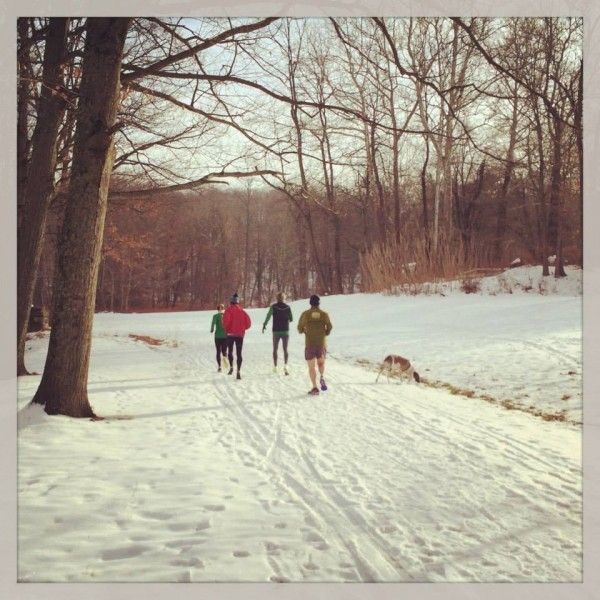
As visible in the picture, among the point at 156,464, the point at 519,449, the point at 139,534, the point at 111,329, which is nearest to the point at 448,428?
the point at 519,449

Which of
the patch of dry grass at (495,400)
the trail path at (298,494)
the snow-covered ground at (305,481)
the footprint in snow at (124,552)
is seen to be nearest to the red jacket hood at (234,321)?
the snow-covered ground at (305,481)

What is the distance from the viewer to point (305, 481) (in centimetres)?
421

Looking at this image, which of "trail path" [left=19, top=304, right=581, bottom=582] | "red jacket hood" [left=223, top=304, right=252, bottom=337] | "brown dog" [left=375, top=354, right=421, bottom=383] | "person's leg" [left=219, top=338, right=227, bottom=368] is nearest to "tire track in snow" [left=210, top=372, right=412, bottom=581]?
"trail path" [left=19, top=304, right=581, bottom=582]

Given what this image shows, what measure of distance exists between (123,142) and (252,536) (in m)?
8.90

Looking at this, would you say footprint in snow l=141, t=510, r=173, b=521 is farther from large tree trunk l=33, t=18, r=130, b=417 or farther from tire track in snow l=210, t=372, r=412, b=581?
large tree trunk l=33, t=18, r=130, b=417

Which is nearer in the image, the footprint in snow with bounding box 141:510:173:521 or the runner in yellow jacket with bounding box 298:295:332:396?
the footprint in snow with bounding box 141:510:173:521

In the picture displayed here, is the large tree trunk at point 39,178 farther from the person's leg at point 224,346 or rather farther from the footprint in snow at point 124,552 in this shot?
the footprint in snow at point 124,552

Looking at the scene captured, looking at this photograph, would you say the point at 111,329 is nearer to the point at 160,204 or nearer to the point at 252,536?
the point at 160,204

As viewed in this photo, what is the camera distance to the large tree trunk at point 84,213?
218 inches

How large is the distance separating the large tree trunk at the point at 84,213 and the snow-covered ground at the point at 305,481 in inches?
23.0

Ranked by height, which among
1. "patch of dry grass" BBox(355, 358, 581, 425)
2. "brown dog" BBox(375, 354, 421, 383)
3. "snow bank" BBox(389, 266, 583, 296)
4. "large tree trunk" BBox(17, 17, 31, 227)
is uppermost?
"large tree trunk" BBox(17, 17, 31, 227)

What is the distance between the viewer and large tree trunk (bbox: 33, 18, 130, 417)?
5.55 metres

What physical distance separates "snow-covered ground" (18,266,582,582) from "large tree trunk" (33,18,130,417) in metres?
0.58

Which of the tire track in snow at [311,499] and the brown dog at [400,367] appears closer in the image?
the tire track in snow at [311,499]
